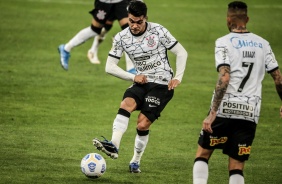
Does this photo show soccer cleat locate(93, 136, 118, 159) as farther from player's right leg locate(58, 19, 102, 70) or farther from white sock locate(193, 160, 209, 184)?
player's right leg locate(58, 19, 102, 70)

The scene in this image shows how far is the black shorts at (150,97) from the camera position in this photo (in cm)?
1245

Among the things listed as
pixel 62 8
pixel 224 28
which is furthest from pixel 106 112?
pixel 62 8

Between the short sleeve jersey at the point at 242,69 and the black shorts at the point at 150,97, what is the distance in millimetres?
2584

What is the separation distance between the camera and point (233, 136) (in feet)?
32.8

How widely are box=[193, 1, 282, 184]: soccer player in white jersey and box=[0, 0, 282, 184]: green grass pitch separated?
224cm

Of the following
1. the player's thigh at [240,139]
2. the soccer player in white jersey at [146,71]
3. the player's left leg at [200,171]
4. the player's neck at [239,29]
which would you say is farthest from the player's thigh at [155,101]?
the player's neck at [239,29]

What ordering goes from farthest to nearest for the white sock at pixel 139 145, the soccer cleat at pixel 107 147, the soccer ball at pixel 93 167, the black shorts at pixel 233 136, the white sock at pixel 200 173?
the white sock at pixel 139 145 < the soccer ball at pixel 93 167 < the soccer cleat at pixel 107 147 < the white sock at pixel 200 173 < the black shorts at pixel 233 136

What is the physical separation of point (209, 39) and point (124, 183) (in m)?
15.1

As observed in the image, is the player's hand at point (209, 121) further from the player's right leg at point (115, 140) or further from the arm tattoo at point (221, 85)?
the player's right leg at point (115, 140)

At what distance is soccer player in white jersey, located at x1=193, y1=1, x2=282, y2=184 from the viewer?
9.84 metres

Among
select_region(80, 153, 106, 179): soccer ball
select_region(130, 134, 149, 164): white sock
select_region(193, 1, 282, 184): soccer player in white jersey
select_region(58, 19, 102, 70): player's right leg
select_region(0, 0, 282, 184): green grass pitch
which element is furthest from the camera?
select_region(58, 19, 102, 70): player's right leg

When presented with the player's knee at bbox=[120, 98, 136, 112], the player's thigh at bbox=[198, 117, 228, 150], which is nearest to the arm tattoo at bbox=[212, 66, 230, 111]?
the player's thigh at bbox=[198, 117, 228, 150]

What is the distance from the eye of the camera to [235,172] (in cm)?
996

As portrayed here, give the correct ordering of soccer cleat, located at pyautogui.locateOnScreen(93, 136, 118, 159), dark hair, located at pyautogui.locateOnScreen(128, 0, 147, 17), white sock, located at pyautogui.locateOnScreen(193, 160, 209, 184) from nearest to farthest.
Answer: white sock, located at pyautogui.locateOnScreen(193, 160, 209, 184) < soccer cleat, located at pyautogui.locateOnScreen(93, 136, 118, 159) < dark hair, located at pyautogui.locateOnScreen(128, 0, 147, 17)
